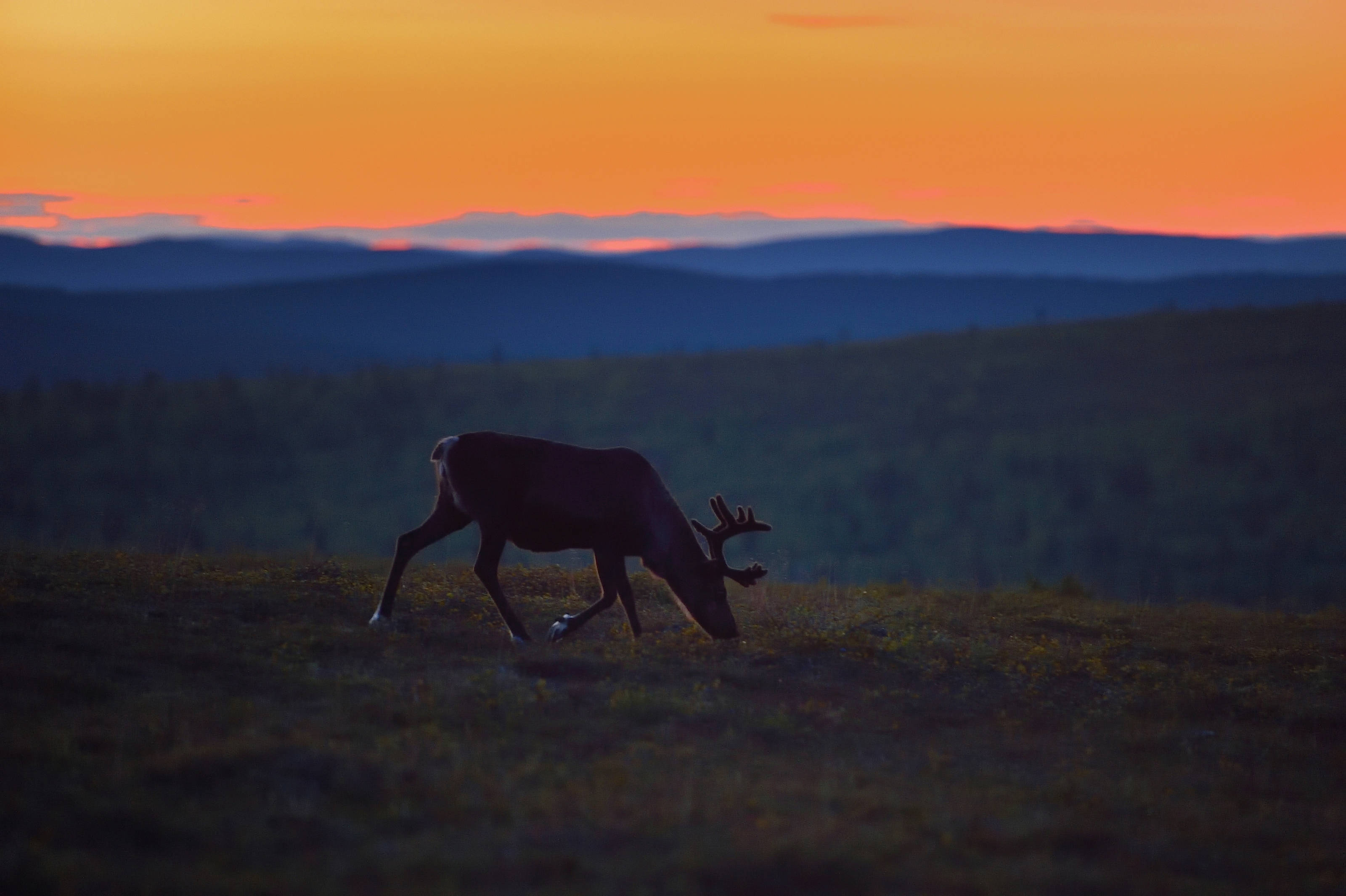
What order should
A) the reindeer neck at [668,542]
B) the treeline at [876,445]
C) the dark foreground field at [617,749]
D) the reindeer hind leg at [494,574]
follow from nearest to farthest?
1. the dark foreground field at [617,749]
2. the reindeer hind leg at [494,574]
3. the reindeer neck at [668,542]
4. the treeline at [876,445]

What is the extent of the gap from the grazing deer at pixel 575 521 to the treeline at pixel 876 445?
1518 inches

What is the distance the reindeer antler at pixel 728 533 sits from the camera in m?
12.2

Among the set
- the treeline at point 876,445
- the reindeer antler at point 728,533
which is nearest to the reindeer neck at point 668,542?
the reindeer antler at point 728,533

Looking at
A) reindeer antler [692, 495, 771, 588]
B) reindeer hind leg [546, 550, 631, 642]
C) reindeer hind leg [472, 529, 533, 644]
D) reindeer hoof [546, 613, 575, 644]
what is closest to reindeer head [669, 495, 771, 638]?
reindeer antler [692, 495, 771, 588]

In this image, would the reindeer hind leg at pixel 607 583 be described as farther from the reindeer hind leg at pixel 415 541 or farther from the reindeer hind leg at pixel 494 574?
the reindeer hind leg at pixel 415 541

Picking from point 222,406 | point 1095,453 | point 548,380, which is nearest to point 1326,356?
point 1095,453

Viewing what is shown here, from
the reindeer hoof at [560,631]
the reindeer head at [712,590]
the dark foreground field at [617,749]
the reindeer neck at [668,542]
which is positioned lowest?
the dark foreground field at [617,749]

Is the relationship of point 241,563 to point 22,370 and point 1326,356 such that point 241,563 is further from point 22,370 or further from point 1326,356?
point 22,370

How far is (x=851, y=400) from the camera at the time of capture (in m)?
77.2

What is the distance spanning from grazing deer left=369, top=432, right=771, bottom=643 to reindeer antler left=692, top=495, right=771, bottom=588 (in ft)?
0.05

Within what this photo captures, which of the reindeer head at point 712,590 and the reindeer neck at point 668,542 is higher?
the reindeer neck at point 668,542

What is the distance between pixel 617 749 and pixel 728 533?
4401 millimetres

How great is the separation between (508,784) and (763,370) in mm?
76899

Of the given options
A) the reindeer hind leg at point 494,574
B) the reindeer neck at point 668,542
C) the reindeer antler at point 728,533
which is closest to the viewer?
the reindeer hind leg at point 494,574
